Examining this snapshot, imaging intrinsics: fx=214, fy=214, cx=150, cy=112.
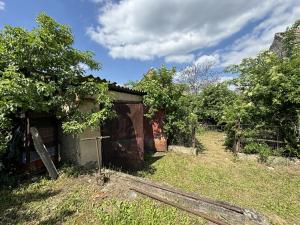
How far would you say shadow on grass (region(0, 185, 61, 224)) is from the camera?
407 centimetres

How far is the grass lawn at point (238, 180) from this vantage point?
18.1 ft

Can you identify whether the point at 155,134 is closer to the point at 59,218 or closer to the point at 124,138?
the point at 124,138

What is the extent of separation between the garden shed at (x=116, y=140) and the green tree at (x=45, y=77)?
56cm

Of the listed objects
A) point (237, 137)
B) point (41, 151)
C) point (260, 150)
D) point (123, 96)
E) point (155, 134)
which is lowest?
point (260, 150)

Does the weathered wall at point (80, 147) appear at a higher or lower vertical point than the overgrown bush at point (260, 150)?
higher

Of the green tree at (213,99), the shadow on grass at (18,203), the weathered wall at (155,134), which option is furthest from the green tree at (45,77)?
the green tree at (213,99)

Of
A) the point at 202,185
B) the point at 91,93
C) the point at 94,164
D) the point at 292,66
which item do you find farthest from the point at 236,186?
the point at 292,66

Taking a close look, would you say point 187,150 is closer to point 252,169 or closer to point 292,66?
point 252,169

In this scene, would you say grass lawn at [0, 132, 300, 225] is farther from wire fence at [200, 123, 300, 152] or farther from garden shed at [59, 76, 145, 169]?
wire fence at [200, 123, 300, 152]

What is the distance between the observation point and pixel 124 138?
7.73m

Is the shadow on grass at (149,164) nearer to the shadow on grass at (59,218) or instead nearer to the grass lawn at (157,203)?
the grass lawn at (157,203)

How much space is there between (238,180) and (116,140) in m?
4.34

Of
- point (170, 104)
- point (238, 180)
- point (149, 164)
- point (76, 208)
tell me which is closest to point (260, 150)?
point (238, 180)

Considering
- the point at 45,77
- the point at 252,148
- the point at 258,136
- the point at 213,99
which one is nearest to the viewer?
the point at 45,77
